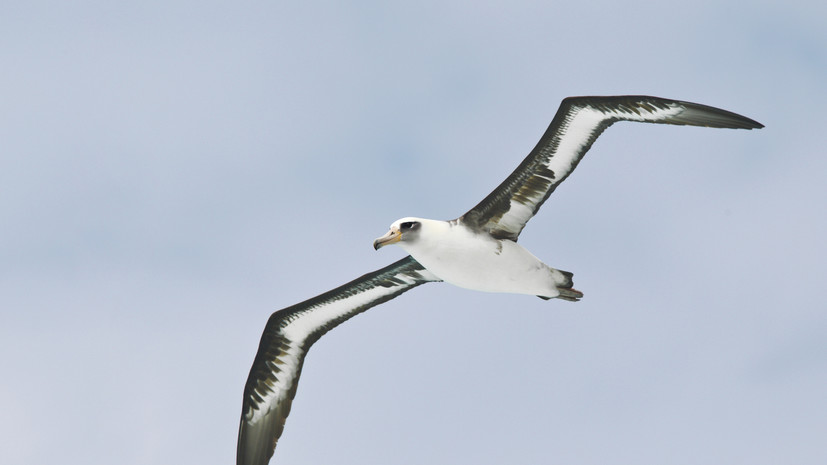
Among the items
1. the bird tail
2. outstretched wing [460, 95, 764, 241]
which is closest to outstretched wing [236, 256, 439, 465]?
outstretched wing [460, 95, 764, 241]

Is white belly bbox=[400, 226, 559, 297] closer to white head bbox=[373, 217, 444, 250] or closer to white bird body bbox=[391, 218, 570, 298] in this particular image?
white bird body bbox=[391, 218, 570, 298]

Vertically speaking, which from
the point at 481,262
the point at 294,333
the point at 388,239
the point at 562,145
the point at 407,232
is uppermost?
the point at 562,145

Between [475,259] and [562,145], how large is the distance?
267 centimetres

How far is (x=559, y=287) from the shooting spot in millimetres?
19000

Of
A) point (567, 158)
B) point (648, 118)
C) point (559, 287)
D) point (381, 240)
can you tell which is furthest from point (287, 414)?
point (648, 118)

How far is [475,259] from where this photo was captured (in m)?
18.5

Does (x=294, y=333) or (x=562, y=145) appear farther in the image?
(x=294, y=333)

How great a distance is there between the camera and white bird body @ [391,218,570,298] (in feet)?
60.6

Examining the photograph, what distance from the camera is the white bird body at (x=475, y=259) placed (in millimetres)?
18484

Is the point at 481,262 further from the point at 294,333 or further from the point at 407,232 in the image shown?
the point at 294,333

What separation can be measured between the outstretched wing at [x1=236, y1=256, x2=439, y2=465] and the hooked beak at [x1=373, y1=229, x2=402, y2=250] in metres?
1.70

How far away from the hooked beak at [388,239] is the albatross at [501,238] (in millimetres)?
18

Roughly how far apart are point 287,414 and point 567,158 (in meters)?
7.37

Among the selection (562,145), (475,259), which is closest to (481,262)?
(475,259)
